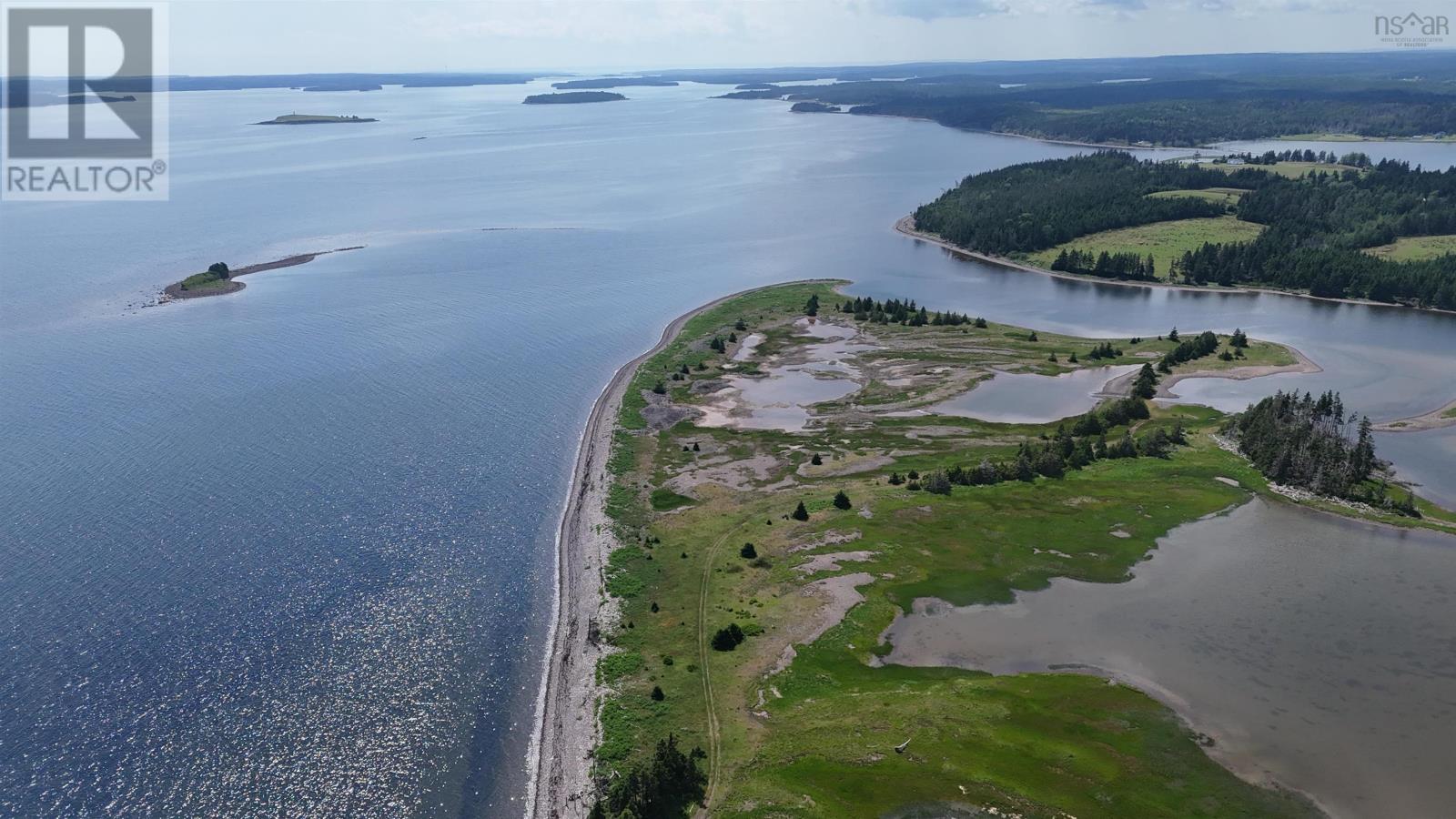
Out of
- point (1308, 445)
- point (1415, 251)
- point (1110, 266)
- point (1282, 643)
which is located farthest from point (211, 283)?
point (1415, 251)

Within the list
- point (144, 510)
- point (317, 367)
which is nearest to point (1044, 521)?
point (144, 510)

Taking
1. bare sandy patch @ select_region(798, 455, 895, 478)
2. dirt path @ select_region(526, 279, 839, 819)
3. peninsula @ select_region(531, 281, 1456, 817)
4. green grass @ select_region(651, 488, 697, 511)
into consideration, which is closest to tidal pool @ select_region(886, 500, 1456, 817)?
peninsula @ select_region(531, 281, 1456, 817)

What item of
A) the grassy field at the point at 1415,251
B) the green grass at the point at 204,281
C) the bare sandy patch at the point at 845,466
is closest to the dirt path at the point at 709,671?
the bare sandy patch at the point at 845,466

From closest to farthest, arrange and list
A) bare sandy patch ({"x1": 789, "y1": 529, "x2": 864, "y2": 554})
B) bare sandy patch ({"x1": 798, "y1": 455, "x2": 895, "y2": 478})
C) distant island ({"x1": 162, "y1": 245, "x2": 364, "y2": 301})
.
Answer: bare sandy patch ({"x1": 789, "y1": 529, "x2": 864, "y2": 554}) < bare sandy patch ({"x1": 798, "y1": 455, "x2": 895, "y2": 478}) < distant island ({"x1": 162, "y1": 245, "x2": 364, "y2": 301})

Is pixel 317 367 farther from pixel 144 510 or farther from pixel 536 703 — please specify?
pixel 536 703

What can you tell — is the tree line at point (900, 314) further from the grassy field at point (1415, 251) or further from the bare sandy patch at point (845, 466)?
the grassy field at point (1415, 251)

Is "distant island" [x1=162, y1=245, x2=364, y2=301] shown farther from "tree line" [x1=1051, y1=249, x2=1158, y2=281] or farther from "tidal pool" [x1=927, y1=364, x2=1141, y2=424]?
"tree line" [x1=1051, y1=249, x2=1158, y2=281]
